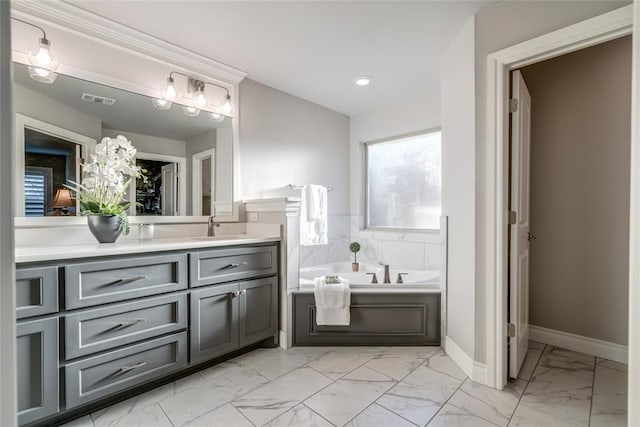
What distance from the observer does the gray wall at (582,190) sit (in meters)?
2.20

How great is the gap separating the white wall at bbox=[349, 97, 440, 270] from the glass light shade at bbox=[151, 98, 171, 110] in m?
2.21

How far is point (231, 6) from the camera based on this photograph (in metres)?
1.89

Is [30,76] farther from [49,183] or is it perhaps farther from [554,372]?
[554,372]

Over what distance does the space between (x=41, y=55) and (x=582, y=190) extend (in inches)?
148

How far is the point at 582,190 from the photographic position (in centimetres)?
235

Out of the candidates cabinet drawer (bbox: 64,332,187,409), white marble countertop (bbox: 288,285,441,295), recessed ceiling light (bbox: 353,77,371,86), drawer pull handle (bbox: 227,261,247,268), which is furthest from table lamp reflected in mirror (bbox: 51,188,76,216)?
recessed ceiling light (bbox: 353,77,371,86)

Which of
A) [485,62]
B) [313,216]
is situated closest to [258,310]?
[313,216]

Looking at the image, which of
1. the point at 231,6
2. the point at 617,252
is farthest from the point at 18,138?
the point at 617,252

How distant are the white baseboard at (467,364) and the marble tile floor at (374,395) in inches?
1.6

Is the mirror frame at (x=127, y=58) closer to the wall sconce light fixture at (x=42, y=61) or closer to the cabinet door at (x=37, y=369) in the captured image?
the wall sconce light fixture at (x=42, y=61)

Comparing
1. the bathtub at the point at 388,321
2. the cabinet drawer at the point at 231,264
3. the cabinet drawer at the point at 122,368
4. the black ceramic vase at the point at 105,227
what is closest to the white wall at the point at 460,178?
the bathtub at the point at 388,321

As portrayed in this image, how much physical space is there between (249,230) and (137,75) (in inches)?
57.6

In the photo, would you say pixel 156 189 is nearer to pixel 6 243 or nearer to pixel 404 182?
pixel 6 243

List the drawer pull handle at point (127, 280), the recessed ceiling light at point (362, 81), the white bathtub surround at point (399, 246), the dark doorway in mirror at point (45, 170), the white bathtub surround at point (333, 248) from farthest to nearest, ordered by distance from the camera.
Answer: the white bathtub surround at point (333, 248)
the white bathtub surround at point (399, 246)
the recessed ceiling light at point (362, 81)
the dark doorway in mirror at point (45, 170)
the drawer pull handle at point (127, 280)
